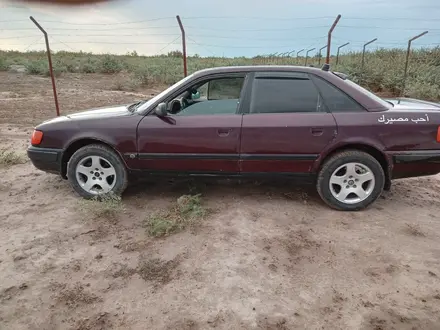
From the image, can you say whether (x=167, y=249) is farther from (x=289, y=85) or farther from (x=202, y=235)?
(x=289, y=85)

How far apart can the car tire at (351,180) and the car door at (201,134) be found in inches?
39.6

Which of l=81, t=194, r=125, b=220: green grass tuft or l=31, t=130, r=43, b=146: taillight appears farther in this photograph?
l=31, t=130, r=43, b=146: taillight

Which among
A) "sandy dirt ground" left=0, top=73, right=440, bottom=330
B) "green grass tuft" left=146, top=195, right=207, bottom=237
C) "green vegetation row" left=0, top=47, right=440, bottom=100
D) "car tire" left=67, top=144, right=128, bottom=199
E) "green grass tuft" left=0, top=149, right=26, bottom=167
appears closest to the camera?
"sandy dirt ground" left=0, top=73, right=440, bottom=330

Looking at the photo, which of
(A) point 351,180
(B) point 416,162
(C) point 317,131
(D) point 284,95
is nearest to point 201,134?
(D) point 284,95

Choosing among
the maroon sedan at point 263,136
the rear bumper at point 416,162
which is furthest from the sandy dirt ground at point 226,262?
the rear bumper at point 416,162

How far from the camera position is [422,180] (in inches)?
210

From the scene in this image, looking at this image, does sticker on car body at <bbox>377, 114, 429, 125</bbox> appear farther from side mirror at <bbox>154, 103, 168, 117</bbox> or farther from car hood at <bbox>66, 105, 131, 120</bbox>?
car hood at <bbox>66, 105, 131, 120</bbox>

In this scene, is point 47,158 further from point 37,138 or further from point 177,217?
point 177,217

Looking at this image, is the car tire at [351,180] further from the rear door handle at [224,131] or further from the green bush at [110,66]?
the green bush at [110,66]

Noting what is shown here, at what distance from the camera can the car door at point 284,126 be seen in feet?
13.3

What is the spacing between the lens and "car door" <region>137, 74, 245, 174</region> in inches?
164

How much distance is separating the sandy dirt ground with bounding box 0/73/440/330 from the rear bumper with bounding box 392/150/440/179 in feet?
1.64

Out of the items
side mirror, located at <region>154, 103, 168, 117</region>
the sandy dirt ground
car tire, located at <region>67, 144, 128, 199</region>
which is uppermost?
side mirror, located at <region>154, 103, 168, 117</region>

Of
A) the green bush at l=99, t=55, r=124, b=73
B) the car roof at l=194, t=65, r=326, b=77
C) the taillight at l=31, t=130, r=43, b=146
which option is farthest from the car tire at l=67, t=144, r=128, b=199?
the green bush at l=99, t=55, r=124, b=73
